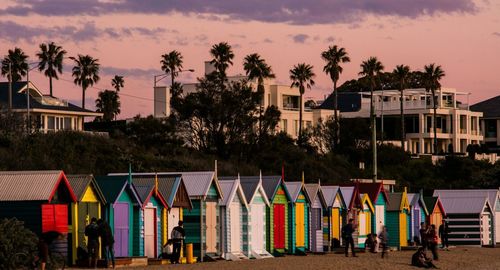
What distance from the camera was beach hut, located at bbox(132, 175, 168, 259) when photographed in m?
40.4

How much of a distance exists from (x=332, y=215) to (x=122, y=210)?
623 inches

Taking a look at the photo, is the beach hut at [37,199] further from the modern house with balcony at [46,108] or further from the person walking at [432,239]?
the modern house with balcony at [46,108]

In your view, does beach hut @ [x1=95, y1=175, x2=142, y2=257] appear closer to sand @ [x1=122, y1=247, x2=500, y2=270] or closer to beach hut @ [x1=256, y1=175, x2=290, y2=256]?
sand @ [x1=122, y1=247, x2=500, y2=270]

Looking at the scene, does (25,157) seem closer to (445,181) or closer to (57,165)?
(57,165)

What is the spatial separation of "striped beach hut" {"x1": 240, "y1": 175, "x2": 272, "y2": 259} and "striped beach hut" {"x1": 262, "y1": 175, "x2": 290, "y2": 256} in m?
0.23

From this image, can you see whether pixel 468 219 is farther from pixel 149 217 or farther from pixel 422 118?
pixel 422 118

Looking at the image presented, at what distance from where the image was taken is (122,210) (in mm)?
39531

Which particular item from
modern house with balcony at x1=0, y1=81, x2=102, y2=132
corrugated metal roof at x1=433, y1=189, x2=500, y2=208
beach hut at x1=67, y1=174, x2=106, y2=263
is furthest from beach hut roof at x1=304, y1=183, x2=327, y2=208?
modern house with balcony at x1=0, y1=81, x2=102, y2=132

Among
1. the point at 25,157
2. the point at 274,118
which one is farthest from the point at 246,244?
the point at 274,118

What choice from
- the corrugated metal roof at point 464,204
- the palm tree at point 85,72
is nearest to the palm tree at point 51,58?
the palm tree at point 85,72

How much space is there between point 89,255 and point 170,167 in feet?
151

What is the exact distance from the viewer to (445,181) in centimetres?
11131

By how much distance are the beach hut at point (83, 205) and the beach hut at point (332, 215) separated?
16.5 metres

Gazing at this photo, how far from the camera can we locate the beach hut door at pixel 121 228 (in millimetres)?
39281
